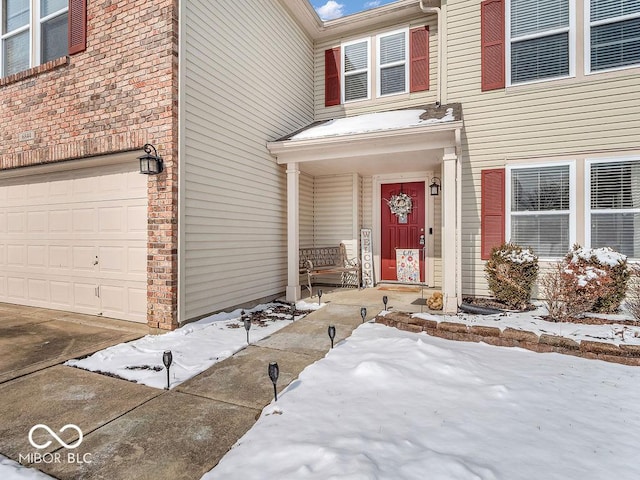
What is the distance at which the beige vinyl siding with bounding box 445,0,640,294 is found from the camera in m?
5.35

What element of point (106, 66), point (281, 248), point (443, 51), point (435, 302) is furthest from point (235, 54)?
point (435, 302)

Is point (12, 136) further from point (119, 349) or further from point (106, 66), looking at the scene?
point (119, 349)

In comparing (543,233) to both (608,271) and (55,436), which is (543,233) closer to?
(608,271)

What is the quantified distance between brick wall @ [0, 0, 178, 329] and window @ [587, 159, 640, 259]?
6530mm

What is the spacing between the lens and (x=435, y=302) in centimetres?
539

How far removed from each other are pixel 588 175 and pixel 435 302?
10.9ft

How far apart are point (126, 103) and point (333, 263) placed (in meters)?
4.97

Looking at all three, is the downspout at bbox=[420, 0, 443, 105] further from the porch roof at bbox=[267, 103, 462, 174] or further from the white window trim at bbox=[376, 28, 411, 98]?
the white window trim at bbox=[376, 28, 411, 98]

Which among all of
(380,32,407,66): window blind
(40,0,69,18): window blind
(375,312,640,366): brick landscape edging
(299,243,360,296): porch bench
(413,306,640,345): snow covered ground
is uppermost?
(380,32,407,66): window blind

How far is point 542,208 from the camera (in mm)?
5734

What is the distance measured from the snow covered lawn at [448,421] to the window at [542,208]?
3073 mm

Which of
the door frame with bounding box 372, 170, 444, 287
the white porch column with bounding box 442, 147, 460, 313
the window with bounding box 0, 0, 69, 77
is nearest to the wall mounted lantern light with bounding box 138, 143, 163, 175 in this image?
the window with bounding box 0, 0, 69, 77

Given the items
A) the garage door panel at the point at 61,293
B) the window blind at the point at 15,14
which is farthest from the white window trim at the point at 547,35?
the window blind at the point at 15,14

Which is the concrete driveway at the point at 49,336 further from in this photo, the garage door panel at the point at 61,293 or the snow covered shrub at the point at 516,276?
the snow covered shrub at the point at 516,276
